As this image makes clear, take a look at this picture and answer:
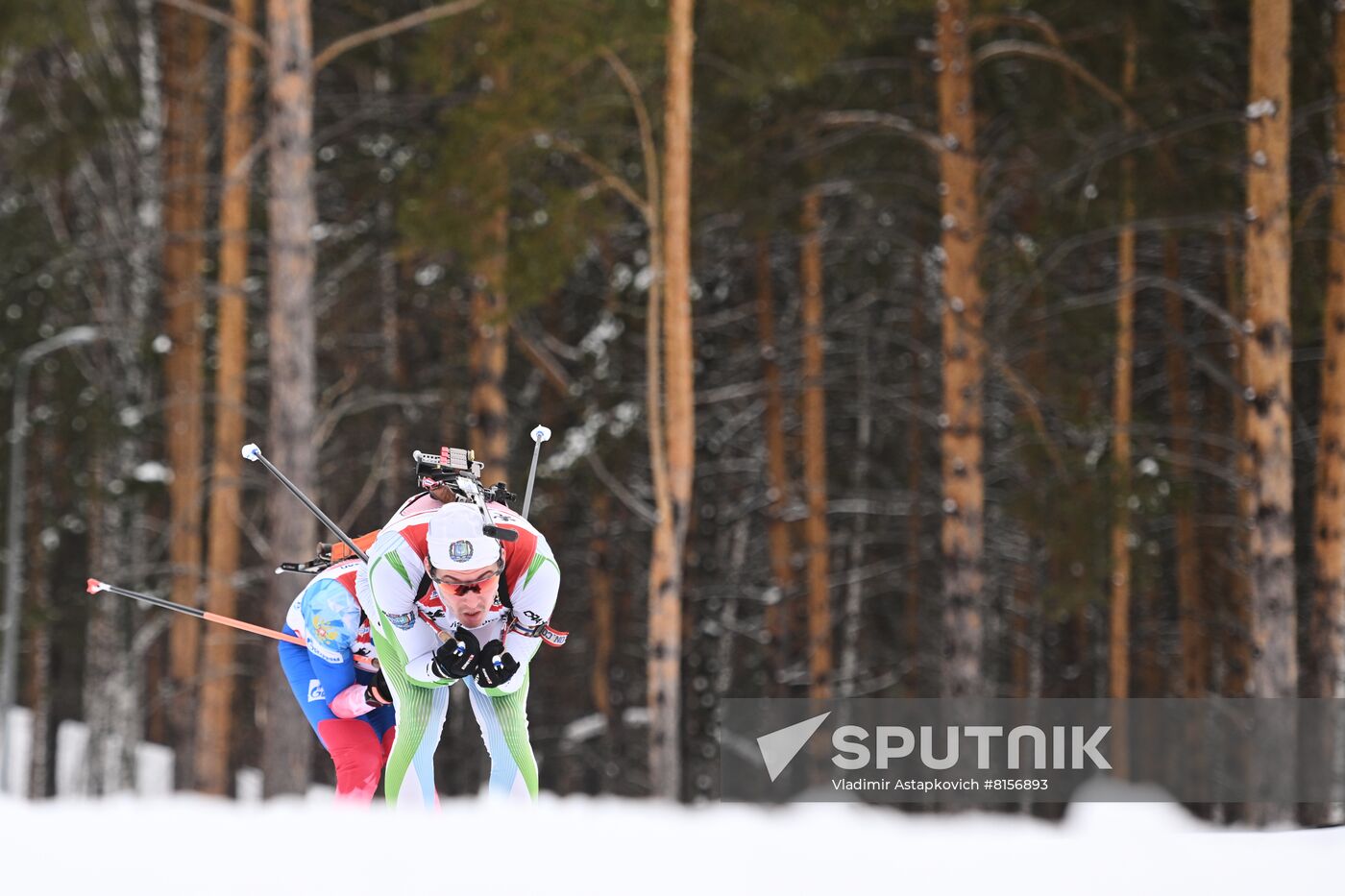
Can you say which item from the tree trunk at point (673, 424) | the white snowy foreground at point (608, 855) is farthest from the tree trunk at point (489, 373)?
the white snowy foreground at point (608, 855)

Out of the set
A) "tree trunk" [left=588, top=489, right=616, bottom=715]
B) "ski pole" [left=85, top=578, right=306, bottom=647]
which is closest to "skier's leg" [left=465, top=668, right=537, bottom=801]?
"ski pole" [left=85, top=578, right=306, bottom=647]

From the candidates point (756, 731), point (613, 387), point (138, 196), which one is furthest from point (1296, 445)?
point (138, 196)

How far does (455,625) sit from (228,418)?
38.6 feet

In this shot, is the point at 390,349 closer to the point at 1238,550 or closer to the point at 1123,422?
the point at 1123,422

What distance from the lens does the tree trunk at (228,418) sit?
16.0 meters

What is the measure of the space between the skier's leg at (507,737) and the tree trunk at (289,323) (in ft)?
18.2

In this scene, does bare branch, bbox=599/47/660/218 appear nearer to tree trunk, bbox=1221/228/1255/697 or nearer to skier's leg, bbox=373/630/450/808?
tree trunk, bbox=1221/228/1255/697

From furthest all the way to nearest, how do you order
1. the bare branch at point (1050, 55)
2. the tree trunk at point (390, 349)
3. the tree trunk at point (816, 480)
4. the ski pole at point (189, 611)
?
1. the tree trunk at point (816, 480)
2. the tree trunk at point (390, 349)
3. the bare branch at point (1050, 55)
4. the ski pole at point (189, 611)

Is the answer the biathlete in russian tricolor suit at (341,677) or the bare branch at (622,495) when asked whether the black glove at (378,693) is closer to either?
the biathlete in russian tricolor suit at (341,677)

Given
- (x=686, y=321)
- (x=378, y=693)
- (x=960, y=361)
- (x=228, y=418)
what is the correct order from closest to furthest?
(x=378, y=693) → (x=686, y=321) → (x=960, y=361) → (x=228, y=418)

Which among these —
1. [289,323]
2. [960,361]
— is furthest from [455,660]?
[960,361]

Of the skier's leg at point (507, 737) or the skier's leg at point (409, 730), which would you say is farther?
the skier's leg at point (507, 737)

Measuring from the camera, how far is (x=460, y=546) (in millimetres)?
5297

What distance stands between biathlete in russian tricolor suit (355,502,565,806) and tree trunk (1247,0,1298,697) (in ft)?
24.2
